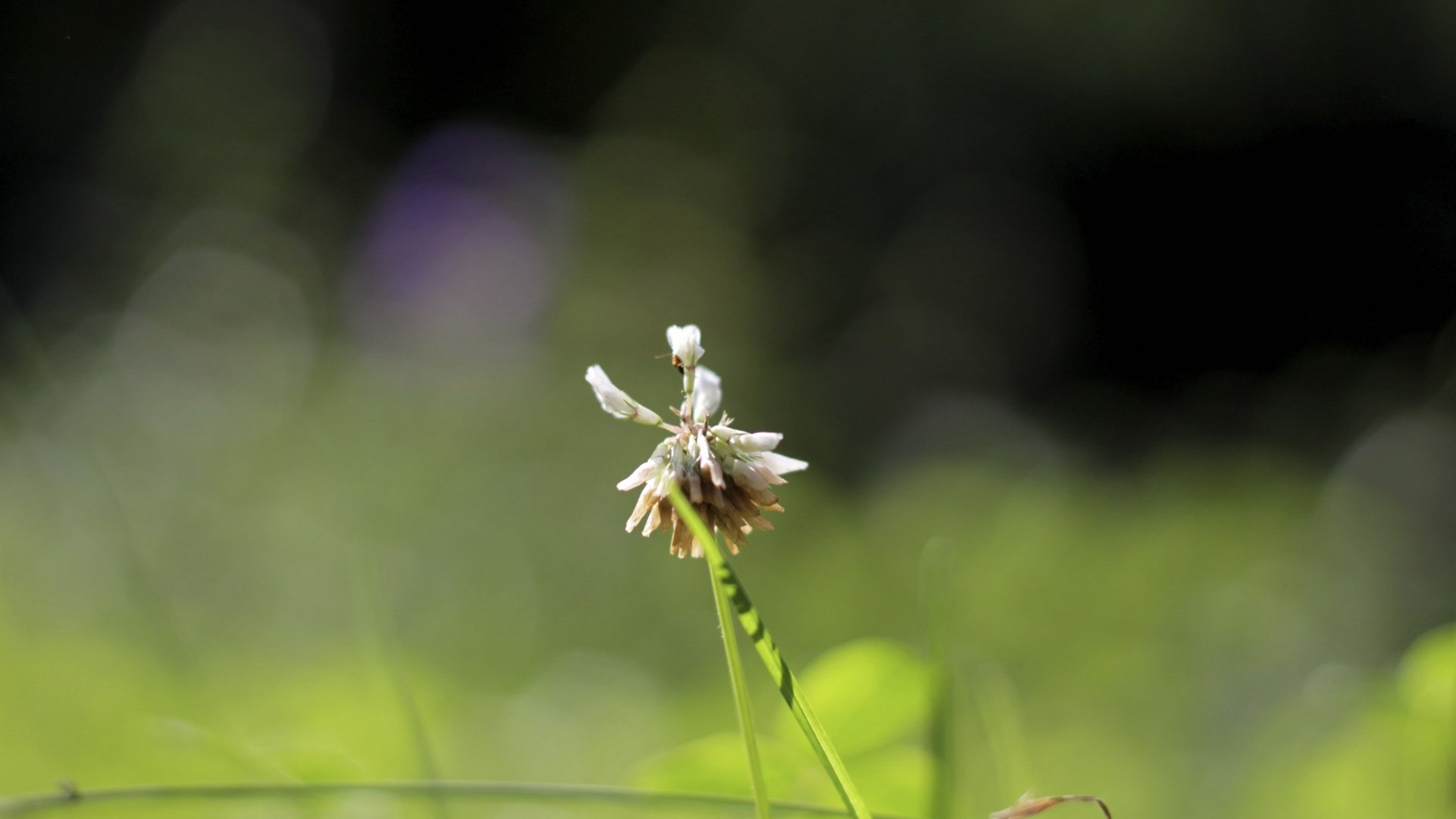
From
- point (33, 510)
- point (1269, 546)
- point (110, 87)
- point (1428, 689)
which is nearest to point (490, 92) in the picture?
point (110, 87)

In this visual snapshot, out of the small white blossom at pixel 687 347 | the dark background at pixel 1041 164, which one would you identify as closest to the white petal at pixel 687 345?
the small white blossom at pixel 687 347

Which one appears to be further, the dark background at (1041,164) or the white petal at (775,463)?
the dark background at (1041,164)

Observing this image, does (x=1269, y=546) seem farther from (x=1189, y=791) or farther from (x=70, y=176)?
(x=70, y=176)

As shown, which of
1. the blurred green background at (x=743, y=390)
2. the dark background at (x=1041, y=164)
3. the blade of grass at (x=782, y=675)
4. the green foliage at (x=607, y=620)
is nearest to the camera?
the blade of grass at (x=782, y=675)

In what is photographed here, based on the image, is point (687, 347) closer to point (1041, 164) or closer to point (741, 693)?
point (741, 693)

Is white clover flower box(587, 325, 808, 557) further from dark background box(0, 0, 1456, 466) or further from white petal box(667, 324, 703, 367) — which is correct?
dark background box(0, 0, 1456, 466)

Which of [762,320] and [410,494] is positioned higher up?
[762,320]

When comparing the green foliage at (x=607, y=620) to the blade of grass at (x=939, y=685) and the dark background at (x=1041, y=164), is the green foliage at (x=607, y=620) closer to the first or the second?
the blade of grass at (x=939, y=685)
